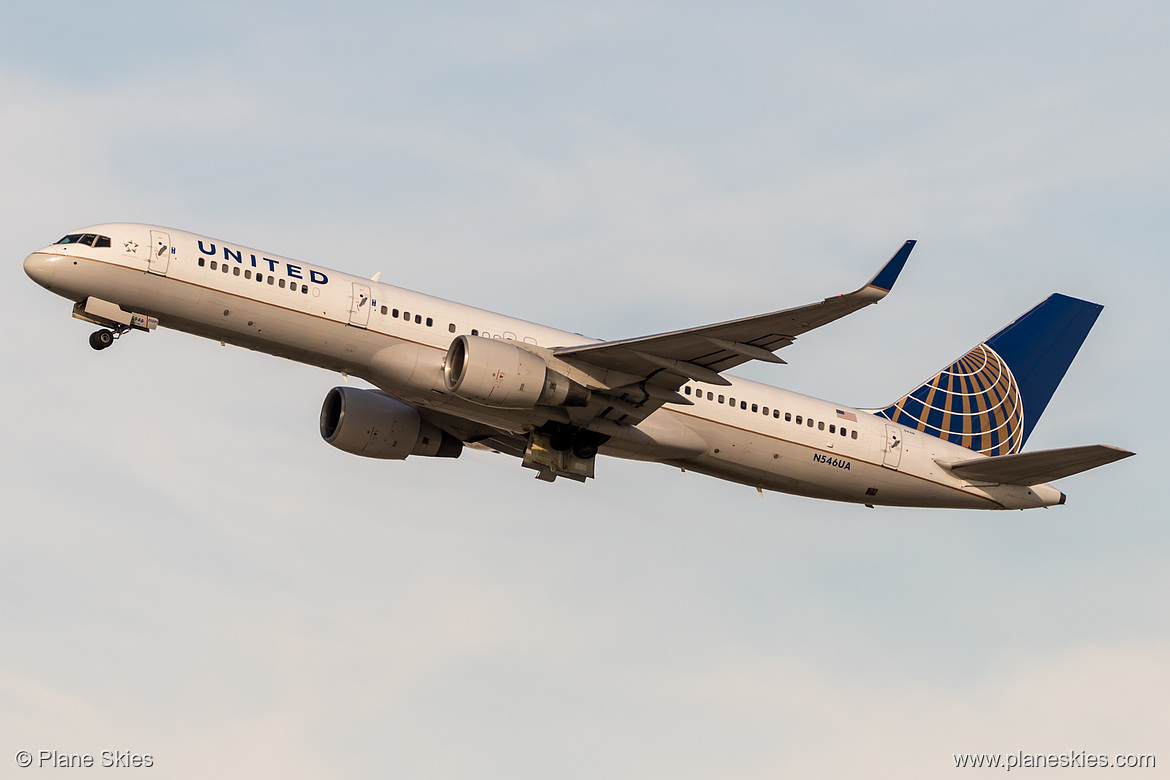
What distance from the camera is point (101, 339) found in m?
34.0

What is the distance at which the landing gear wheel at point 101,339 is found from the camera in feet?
111

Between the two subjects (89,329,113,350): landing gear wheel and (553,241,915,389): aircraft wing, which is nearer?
(553,241,915,389): aircraft wing

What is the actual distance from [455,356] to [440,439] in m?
7.12

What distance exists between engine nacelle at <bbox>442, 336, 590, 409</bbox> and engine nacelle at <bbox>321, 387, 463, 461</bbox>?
5.90 metres

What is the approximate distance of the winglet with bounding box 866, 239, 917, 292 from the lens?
1132 inches

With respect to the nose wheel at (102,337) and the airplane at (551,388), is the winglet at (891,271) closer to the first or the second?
the airplane at (551,388)

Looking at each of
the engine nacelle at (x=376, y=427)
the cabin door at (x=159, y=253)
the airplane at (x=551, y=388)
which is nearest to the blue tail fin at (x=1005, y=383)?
the airplane at (x=551, y=388)

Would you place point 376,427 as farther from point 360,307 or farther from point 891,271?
point 891,271

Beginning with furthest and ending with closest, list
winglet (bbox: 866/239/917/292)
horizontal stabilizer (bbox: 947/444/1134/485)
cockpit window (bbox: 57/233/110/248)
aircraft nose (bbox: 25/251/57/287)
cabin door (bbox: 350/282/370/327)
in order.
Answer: horizontal stabilizer (bbox: 947/444/1134/485) < cabin door (bbox: 350/282/370/327) < cockpit window (bbox: 57/233/110/248) < aircraft nose (bbox: 25/251/57/287) < winglet (bbox: 866/239/917/292)

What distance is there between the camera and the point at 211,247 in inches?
1345

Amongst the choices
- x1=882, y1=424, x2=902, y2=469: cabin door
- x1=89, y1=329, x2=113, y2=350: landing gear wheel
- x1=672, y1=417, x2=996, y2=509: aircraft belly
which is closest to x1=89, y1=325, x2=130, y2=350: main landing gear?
x1=89, y1=329, x2=113, y2=350: landing gear wheel

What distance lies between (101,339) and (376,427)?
8.74 m

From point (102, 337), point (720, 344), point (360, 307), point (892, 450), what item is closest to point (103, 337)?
point (102, 337)

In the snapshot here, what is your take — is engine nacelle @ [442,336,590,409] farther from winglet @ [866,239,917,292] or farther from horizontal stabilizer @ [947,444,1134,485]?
horizontal stabilizer @ [947,444,1134,485]
